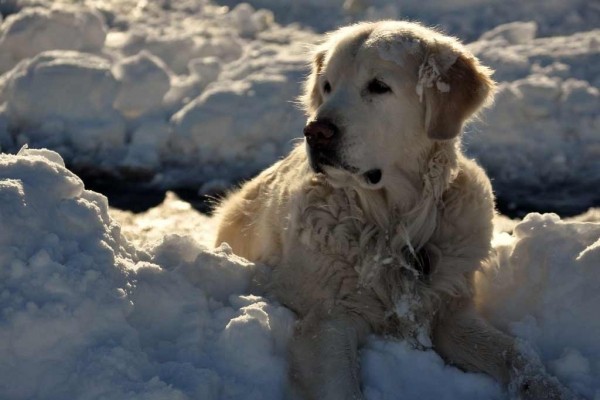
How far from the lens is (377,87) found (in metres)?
3.81

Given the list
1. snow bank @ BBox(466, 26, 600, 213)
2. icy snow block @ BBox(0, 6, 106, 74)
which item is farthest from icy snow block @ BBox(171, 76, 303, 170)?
icy snow block @ BBox(0, 6, 106, 74)

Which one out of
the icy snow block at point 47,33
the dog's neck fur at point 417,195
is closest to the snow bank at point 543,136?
the dog's neck fur at point 417,195

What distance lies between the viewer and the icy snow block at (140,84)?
8094 millimetres

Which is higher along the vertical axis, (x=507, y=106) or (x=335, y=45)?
(x=335, y=45)

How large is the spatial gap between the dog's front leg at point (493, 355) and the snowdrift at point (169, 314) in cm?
8

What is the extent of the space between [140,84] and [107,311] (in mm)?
5374

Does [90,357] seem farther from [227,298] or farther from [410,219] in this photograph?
[410,219]

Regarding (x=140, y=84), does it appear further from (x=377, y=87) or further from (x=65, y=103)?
(x=377, y=87)

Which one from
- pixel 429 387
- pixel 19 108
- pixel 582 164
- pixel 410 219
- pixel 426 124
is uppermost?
pixel 426 124

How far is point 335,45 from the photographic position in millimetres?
4062

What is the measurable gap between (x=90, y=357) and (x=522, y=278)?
2.12 m

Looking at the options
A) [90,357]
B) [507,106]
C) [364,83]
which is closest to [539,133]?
[507,106]

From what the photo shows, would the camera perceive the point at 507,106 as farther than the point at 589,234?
Yes

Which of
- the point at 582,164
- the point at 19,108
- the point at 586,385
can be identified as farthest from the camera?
the point at 19,108
